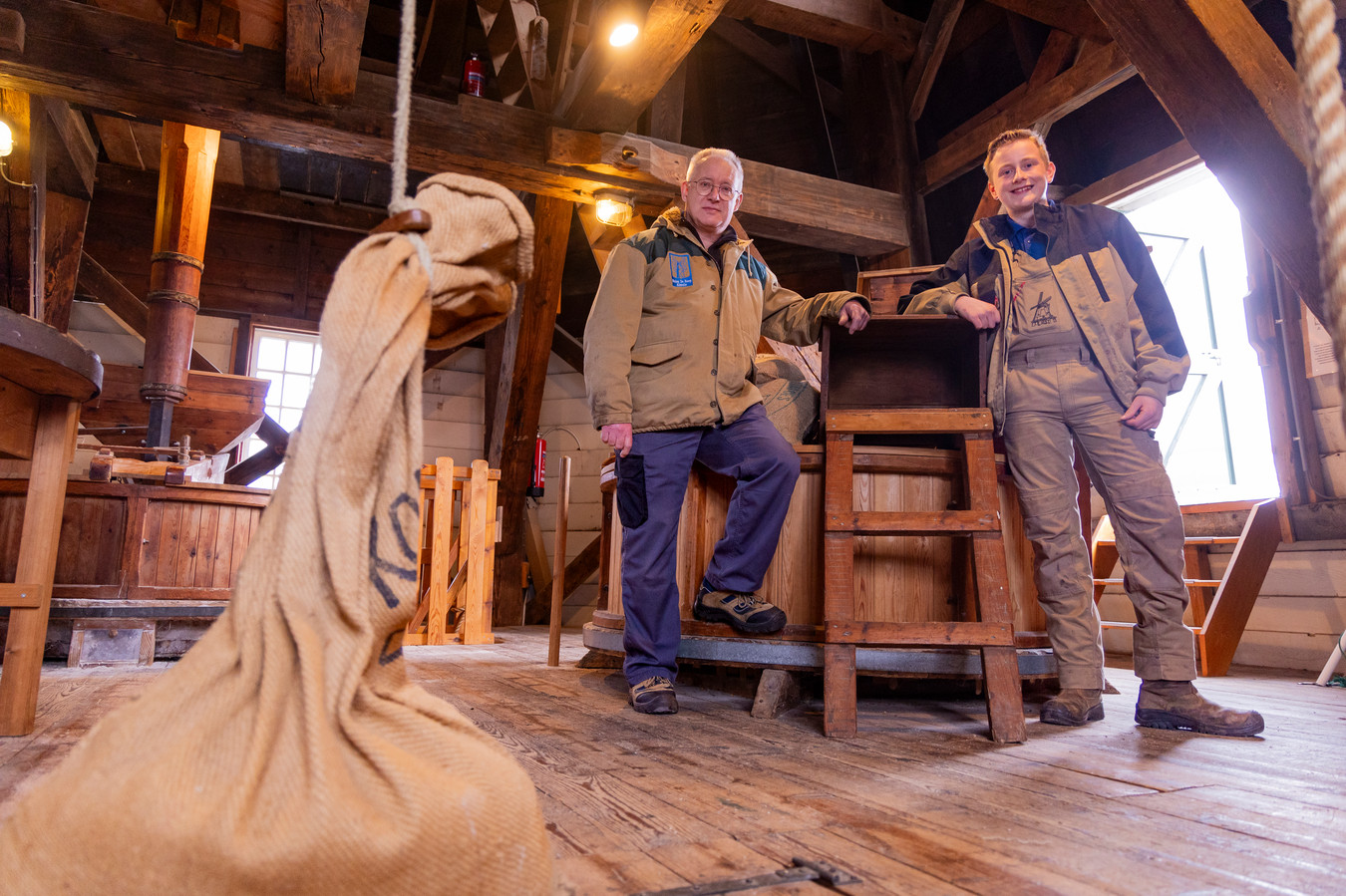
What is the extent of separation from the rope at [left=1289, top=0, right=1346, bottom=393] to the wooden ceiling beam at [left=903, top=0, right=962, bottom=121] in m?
4.86

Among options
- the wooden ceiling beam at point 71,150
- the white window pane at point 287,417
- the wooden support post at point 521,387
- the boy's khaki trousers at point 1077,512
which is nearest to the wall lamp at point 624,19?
the wooden support post at point 521,387

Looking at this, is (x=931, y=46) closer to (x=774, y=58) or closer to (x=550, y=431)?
(x=774, y=58)

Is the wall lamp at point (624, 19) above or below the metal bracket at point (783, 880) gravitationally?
above

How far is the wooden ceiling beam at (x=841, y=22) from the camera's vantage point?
425 cm

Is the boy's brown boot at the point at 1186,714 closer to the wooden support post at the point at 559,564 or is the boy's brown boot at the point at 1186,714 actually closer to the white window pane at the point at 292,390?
the wooden support post at the point at 559,564

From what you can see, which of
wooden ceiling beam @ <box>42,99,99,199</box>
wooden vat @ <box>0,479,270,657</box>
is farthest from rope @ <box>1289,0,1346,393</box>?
wooden ceiling beam @ <box>42,99,99,199</box>

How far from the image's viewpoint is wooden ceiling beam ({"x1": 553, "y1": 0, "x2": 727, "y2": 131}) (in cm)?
324

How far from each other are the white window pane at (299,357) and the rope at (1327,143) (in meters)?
8.01

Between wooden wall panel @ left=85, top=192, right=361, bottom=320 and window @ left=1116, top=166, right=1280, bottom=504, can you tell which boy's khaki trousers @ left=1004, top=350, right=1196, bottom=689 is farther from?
wooden wall panel @ left=85, top=192, right=361, bottom=320

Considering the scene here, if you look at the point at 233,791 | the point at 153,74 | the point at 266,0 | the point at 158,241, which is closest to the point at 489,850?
the point at 233,791

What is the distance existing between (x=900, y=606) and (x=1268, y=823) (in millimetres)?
1214

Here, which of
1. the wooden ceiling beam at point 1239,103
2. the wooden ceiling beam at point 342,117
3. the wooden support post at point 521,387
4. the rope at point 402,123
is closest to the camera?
the rope at point 402,123

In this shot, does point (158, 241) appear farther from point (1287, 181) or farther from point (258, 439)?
point (1287, 181)

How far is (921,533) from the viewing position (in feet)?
7.25
